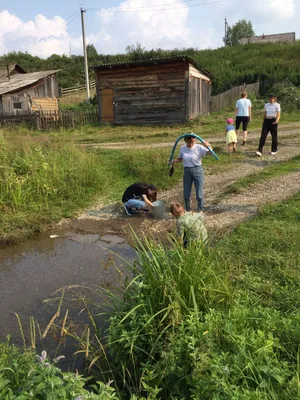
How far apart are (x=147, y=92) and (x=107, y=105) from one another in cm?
264

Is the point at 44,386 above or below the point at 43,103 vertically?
below

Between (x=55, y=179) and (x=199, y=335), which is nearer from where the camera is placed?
(x=199, y=335)

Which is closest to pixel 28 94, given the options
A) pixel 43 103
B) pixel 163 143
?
pixel 43 103

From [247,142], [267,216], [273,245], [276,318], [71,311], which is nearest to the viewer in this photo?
[276,318]

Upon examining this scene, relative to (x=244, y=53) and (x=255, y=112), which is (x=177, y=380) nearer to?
(x=255, y=112)

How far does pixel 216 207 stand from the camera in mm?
7316

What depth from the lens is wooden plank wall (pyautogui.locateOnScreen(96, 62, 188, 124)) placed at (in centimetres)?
1853

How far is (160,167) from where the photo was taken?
370 inches

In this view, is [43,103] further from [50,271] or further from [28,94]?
[50,271]

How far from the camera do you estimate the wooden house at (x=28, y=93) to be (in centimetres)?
2675

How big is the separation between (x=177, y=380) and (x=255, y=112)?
65.0 ft

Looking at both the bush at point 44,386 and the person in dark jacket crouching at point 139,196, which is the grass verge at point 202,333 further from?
the person in dark jacket crouching at point 139,196

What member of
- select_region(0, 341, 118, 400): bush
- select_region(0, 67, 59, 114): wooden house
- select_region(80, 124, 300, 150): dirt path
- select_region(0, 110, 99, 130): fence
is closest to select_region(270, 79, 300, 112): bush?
select_region(80, 124, 300, 150): dirt path

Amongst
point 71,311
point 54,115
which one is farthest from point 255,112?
point 71,311
